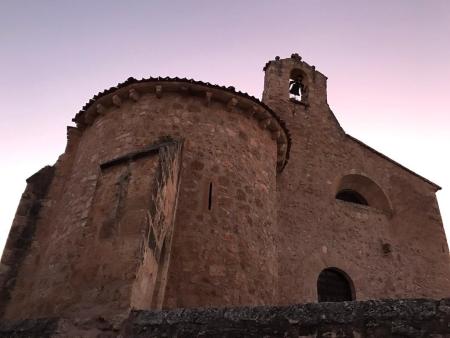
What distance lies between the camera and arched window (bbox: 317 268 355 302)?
33.4ft

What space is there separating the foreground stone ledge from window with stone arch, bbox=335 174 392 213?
31.5 ft

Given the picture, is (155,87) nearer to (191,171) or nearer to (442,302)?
(191,171)

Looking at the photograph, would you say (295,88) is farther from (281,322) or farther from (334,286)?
(281,322)

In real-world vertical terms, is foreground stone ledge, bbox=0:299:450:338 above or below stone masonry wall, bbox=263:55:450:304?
below

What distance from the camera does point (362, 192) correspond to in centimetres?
1339

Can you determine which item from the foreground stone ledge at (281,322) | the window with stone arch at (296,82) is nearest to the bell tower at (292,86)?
the window with stone arch at (296,82)

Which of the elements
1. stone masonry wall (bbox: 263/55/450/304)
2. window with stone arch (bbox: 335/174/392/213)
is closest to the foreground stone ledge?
stone masonry wall (bbox: 263/55/450/304)

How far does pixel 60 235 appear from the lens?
22.7ft

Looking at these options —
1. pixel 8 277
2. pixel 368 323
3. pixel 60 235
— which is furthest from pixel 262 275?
pixel 8 277

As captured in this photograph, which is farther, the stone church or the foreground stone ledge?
the stone church

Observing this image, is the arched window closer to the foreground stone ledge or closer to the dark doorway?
the dark doorway

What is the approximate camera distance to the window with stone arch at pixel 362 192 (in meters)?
12.9

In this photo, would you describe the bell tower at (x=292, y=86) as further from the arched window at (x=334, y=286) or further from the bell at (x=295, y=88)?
the arched window at (x=334, y=286)

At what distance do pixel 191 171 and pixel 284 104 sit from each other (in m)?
6.61
